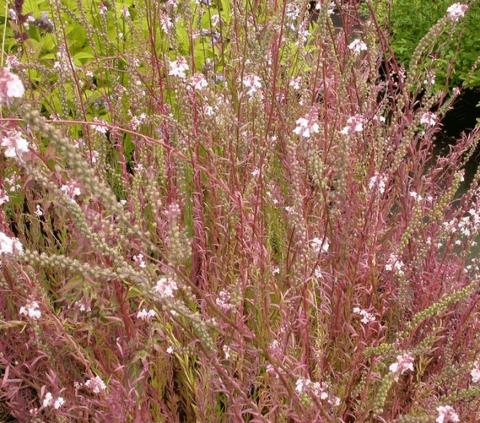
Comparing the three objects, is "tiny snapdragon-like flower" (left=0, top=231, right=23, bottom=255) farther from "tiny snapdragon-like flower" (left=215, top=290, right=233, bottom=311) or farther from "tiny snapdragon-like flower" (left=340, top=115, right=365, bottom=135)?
"tiny snapdragon-like flower" (left=340, top=115, right=365, bottom=135)

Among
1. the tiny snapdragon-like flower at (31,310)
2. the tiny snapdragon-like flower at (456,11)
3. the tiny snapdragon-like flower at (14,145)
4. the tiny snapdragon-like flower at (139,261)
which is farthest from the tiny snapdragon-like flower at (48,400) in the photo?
the tiny snapdragon-like flower at (456,11)

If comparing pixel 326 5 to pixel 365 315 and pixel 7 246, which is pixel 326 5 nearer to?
pixel 365 315

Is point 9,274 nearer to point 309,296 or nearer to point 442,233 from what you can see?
point 309,296

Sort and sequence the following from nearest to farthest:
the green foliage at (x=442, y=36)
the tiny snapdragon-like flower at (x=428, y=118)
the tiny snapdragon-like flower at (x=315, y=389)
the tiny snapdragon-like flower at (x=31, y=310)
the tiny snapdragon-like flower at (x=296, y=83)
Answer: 1. the tiny snapdragon-like flower at (x=315, y=389)
2. the tiny snapdragon-like flower at (x=31, y=310)
3. the tiny snapdragon-like flower at (x=428, y=118)
4. the tiny snapdragon-like flower at (x=296, y=83)
5. the green foliage at (x=442, y=36)

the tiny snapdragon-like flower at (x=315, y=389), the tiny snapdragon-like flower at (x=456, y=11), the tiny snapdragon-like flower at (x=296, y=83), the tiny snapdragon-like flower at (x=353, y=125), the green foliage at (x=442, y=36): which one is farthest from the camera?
the green foliage at (x=442, y=36)

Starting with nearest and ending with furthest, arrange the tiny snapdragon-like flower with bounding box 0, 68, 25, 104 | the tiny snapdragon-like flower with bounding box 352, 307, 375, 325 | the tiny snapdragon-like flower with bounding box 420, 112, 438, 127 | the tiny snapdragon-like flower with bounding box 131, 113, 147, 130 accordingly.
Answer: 1. the tiny snapdragon-like flower with bounding box 0, 68, 25, 104
2. the tiny snapdragon-like flower with bounding box 352, 307, 375, 325
3. the tiny snapdragon-like flower with bounding box 420, 112, 438, 127
4. the tiny snapdragon-like flower with bounding box 131, 113, 147, 130

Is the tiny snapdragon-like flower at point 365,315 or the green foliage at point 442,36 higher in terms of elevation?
the green foliage at point 442,36

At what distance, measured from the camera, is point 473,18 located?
4.30 metres

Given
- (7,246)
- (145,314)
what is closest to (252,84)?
(145,314)

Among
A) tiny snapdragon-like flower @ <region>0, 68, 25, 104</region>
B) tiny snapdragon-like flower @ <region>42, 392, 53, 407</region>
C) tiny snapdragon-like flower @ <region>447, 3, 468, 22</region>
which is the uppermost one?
tiny snapdragon-like flower @ <region>0, 68, 25, 104</region>

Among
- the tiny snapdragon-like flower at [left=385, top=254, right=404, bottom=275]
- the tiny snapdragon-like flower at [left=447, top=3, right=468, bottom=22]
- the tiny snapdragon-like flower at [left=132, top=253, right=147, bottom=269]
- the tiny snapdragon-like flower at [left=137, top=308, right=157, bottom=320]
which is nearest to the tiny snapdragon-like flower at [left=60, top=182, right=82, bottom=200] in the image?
the tiny snapdragon-like flower at [left=132, top=253, right=147, bottom=269]

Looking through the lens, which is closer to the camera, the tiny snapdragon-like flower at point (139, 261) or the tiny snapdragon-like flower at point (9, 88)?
the tiny snapdragon-like flower at point (9, 88)

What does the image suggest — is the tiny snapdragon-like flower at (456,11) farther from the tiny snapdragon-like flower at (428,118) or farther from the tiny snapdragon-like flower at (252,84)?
the tiny snapdragon-like flower at (252,84)

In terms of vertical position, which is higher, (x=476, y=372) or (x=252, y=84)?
(x=252, y=84)
